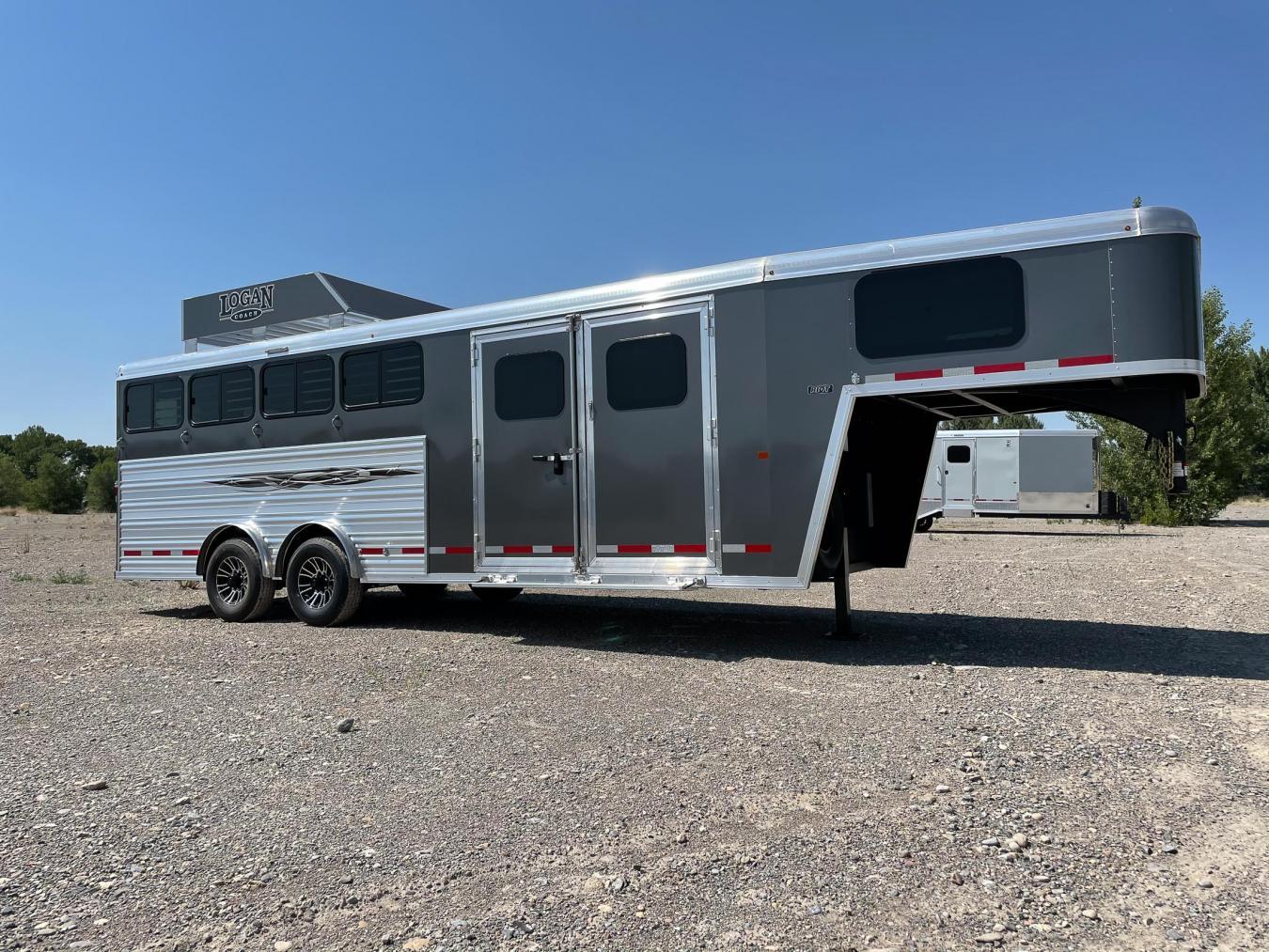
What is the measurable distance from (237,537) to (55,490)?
188ft

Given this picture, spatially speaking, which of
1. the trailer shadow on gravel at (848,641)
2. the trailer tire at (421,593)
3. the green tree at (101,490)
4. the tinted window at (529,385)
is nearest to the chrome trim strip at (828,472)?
the trailer shadow on gravel at (848,641)

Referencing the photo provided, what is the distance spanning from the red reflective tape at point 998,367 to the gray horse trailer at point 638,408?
0.04ft

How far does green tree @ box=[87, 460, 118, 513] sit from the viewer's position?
53219mm

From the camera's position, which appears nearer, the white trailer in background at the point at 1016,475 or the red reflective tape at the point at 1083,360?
the red reflective tape at the point at 1083,360

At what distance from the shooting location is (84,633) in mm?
8641

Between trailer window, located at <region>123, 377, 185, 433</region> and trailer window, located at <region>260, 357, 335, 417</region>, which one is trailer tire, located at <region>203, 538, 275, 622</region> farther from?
trailer window, located at <region>123, 377, 185, 433</region>

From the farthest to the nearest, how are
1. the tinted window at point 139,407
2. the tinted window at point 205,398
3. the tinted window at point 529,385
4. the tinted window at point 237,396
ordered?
the tinted window at point 139,407 → the tinted window at point 205,398 → the tinted window at point 237,396 → the tinted window at point 529,385

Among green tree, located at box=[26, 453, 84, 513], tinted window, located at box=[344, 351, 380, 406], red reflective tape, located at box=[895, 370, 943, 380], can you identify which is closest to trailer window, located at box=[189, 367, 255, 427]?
tinted window, located at box=[344, 351, 380, 406]

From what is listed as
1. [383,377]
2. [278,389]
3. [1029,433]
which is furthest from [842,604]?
[1029,433]

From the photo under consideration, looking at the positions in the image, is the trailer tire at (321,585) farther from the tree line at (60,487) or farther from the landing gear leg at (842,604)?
the tree line at (60,487)

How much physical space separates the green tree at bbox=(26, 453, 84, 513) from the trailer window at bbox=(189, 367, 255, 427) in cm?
5676

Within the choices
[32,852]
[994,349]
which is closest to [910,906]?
[32,852]

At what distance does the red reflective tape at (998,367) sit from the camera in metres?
6.05

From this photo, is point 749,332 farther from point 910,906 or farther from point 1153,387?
point 910,906
